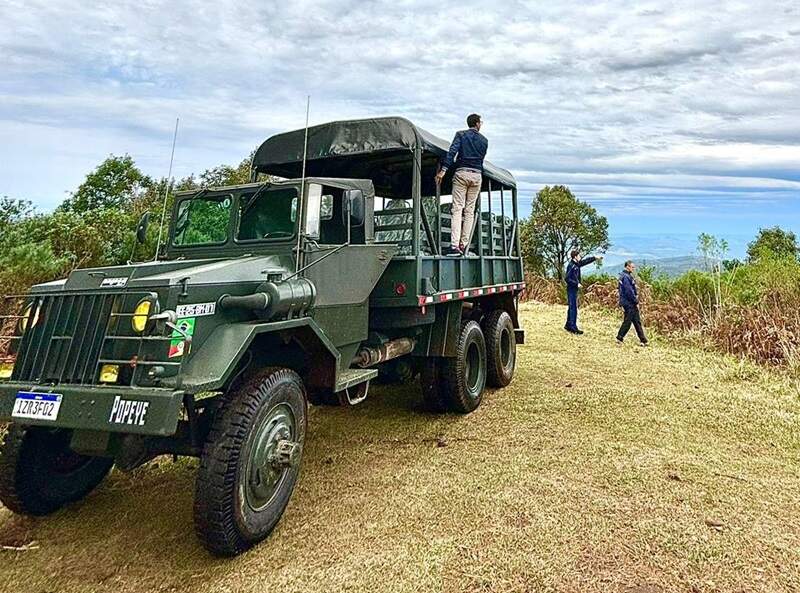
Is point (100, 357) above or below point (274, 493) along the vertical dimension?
above

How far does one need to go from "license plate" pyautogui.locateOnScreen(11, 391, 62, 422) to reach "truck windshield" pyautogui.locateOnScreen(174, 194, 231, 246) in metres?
1.92

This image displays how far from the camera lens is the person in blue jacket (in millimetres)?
11836

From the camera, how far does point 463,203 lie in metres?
5.93

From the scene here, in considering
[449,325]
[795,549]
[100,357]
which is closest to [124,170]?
[449,325]

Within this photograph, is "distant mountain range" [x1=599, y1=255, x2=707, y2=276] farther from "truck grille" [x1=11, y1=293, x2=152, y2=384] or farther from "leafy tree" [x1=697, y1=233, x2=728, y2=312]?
"truck grille" [x1=11, y1=293, x2=152, y2=384]

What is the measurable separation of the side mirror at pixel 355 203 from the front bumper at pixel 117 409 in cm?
207

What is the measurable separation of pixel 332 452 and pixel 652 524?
2478mm

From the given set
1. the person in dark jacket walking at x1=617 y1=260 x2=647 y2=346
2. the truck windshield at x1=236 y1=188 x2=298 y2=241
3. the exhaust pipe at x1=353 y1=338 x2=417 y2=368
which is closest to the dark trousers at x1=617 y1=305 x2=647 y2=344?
the person in dark jacket walking at x1=617 y1=260 x2=647 y2=346

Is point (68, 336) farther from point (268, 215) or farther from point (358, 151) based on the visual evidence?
point (358, 151)

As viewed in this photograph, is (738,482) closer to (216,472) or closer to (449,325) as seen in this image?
(449,325)

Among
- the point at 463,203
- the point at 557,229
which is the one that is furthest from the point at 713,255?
the point at 557,229

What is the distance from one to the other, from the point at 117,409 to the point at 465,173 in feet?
13.5

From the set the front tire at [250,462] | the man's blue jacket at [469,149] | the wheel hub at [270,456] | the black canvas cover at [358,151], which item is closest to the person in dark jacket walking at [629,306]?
the black canvas cover at [358,151]

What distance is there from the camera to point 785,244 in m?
30.6
